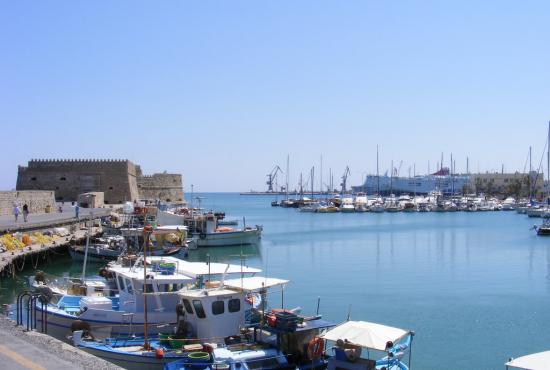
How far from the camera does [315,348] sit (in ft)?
50.8

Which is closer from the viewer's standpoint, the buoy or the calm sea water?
the buoy

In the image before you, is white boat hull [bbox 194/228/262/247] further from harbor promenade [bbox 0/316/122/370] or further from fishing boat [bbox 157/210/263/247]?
harbor promenade [bbox 0/316/122/370]

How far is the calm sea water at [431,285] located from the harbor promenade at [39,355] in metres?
10.3

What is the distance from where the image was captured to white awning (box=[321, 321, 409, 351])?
13.9 meters

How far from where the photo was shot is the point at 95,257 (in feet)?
133

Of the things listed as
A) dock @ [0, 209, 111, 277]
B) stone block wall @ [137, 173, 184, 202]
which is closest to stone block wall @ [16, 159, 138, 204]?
stone block wall @ [137, 173, 184, 202]

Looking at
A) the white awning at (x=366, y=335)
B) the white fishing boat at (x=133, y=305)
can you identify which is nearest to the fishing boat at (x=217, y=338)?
the white fishing boat at (x=133, y=305)

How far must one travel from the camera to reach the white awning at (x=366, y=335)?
13.9 meters

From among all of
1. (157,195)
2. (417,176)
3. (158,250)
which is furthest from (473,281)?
(417,176)

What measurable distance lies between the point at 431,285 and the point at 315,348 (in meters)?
20.2

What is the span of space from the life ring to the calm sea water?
4526 millimetres

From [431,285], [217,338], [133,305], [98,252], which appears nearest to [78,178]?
[98,252]

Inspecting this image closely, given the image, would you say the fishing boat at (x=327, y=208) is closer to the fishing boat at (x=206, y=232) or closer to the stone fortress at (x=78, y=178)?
the stone fortress at (x=78, y=178)

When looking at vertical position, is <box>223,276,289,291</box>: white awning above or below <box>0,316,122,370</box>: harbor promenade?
above
